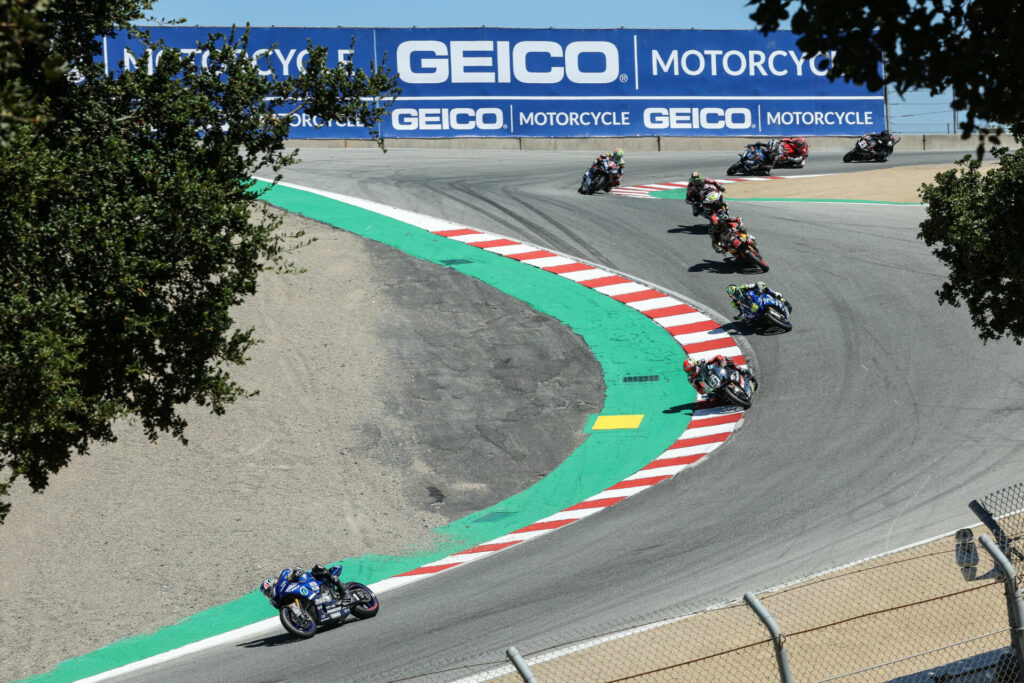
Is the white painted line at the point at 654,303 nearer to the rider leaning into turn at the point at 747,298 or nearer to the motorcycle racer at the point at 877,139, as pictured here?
the rider leaning into turn at the point at 747,298

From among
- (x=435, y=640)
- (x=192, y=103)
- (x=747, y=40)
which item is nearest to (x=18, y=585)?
(x=435, y=640)

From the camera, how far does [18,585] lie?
16516 millimetres

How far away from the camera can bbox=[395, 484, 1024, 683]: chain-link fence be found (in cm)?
1020

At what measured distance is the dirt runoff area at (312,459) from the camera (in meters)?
16.6

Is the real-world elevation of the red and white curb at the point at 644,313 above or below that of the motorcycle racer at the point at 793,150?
below

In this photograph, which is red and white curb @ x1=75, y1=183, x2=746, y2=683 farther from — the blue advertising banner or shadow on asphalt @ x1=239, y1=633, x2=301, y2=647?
the blue advertising banner

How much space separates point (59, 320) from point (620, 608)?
710cm

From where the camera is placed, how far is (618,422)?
72.8ft

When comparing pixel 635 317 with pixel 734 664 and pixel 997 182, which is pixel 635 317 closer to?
pixel 997 182

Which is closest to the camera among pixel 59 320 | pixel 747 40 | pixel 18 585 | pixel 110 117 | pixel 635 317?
pixel 59 320

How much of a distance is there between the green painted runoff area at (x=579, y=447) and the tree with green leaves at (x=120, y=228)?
166cm

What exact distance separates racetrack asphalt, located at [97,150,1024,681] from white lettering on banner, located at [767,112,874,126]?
11.1m

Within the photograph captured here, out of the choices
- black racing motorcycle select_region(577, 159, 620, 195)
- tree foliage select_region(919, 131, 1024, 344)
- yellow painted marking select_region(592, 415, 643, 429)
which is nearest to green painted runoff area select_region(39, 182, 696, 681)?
yellow painted marking select_region(592, 415, 643, 429)

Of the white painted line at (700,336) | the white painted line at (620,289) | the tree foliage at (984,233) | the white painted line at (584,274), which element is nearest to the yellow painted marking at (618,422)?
the white painted line at (700,336)
